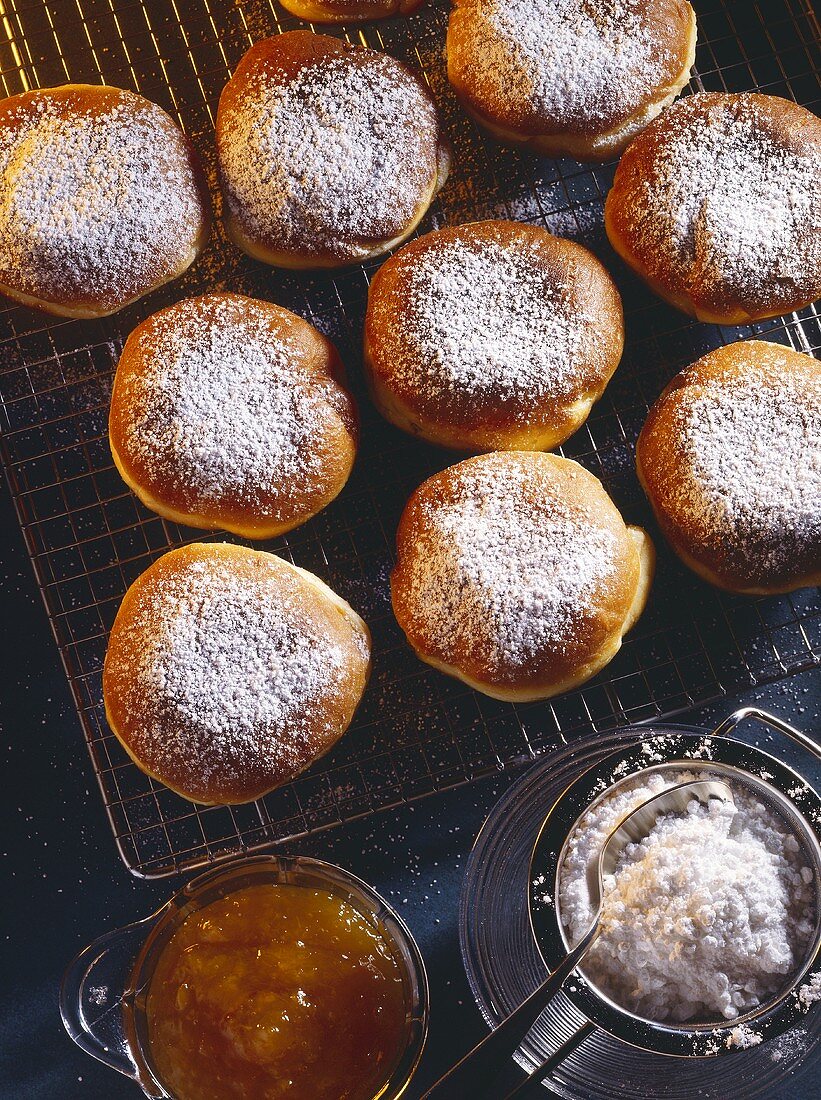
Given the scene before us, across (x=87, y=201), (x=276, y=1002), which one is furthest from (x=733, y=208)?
(x=276, y=1002)

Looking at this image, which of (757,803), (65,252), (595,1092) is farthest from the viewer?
(65,252)

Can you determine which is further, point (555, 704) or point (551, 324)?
point (555, 704)

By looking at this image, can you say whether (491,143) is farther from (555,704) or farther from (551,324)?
(555,704)

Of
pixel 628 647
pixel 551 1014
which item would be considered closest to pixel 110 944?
pixel 551 1014

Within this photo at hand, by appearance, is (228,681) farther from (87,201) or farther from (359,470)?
(87,201)

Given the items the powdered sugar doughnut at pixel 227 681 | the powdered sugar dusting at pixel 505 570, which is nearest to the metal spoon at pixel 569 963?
the powdered sugar dusting at pixel 505 570
